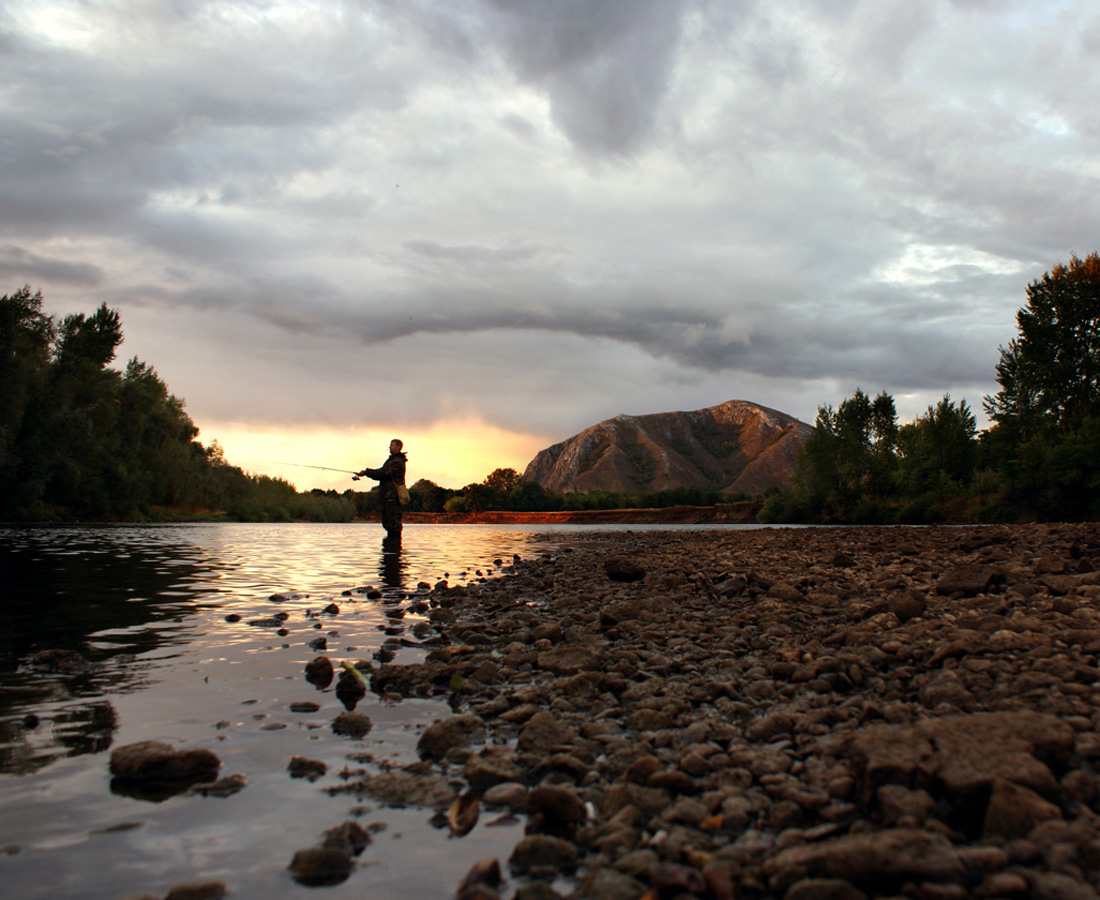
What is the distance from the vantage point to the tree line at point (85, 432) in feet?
176

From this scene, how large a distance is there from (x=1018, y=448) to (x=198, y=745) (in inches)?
2580

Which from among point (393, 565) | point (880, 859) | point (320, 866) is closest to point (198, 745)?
point (320, 866)

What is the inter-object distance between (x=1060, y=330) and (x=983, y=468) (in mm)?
28494

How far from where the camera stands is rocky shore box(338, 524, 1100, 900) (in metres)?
2.69

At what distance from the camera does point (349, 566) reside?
19875mm

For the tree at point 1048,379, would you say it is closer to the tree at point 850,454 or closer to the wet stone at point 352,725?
the tree at point 850,454

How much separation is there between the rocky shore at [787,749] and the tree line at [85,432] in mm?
60720

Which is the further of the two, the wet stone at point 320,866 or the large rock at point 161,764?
the large rock at point 161,764

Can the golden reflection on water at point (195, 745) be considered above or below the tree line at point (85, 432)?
below

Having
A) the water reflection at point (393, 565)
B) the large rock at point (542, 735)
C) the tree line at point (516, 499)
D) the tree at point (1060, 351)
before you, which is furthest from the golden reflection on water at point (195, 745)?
the tree line at point (516, 499)

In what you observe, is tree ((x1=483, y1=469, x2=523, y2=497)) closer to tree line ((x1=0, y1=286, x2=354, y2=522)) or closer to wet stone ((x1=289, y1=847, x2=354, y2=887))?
tree line ((x1=0, y1=286, x2=354, y2=522))

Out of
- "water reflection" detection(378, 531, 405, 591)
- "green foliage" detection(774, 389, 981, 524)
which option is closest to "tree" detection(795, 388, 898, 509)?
"green foliage" detection(774, 389, 981, 524)

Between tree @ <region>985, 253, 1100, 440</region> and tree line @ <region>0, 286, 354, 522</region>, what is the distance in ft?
278

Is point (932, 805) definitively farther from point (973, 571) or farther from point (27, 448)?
point (27, 448)
